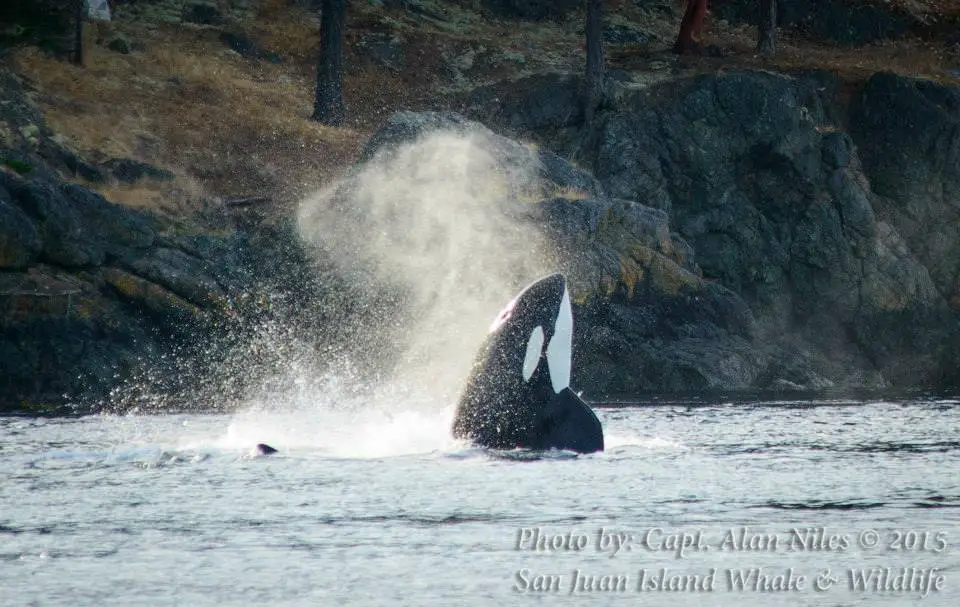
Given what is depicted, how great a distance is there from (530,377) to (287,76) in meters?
47.4

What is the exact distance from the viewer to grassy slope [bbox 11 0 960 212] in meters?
53.6

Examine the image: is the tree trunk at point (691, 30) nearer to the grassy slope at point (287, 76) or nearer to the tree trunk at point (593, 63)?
the grassy slope at point (287, 76)

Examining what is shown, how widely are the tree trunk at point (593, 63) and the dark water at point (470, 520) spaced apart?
3623cm

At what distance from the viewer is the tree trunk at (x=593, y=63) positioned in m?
60.4

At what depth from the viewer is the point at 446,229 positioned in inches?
1886

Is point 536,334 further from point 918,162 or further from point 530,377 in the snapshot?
point 918,162

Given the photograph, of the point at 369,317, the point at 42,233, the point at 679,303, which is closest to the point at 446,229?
the point at 369,317

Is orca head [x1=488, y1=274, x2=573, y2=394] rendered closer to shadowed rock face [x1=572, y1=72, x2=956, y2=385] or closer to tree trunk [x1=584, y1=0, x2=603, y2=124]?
shadowed rock face [x1=572, y1=72, x2=956, y2=385]

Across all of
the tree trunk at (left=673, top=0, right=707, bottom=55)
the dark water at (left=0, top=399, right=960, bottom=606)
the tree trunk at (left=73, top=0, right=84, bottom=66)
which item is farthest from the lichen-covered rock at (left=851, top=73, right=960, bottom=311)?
the dark water at (left=0, top=399, right=960, bottom=606)

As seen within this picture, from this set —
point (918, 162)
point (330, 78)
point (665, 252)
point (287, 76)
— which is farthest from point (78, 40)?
point (918, 162)

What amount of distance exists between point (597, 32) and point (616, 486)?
146 ft

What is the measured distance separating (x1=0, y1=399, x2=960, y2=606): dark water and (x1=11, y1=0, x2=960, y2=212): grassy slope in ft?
92.6

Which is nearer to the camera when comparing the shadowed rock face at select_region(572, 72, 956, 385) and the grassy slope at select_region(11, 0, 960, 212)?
the grassy slope at select_region(11, 0, 960, 212)

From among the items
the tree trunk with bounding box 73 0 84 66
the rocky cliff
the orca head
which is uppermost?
the tree trunk with bounding box 73 0 84 66
